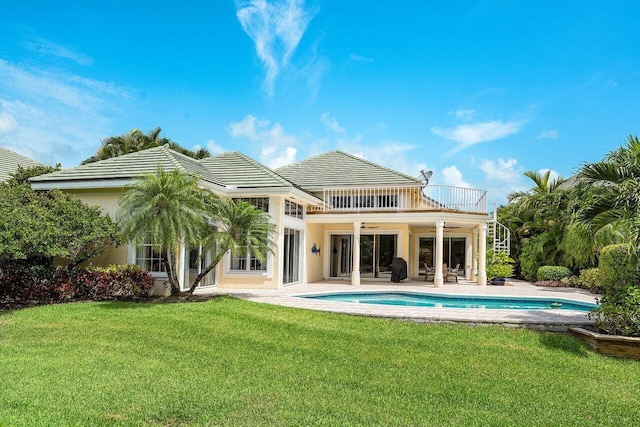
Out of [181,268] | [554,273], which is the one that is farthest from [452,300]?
[181,268]

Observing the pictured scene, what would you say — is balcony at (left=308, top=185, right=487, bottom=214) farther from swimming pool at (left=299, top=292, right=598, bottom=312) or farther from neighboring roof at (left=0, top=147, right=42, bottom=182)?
neighboring roof at (left=0, top=147, right=42, bottom=182)

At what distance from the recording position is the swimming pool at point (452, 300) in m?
16.2

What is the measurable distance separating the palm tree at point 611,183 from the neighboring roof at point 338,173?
47.8 feet

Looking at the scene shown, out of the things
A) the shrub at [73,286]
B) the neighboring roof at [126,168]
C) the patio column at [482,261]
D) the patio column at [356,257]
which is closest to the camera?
the shrub at [73,286]

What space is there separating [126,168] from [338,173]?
12.7 m

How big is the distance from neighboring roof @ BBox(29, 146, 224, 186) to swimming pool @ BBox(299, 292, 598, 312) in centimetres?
694

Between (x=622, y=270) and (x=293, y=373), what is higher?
(x=622, y=270)

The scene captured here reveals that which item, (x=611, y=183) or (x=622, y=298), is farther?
(x=611, y=183)

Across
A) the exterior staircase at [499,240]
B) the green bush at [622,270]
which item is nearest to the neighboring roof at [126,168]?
the green bush at [622,270]

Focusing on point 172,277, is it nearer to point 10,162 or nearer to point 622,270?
point 622,270

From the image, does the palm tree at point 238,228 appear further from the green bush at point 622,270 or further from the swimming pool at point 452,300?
the green bush at point 622,270

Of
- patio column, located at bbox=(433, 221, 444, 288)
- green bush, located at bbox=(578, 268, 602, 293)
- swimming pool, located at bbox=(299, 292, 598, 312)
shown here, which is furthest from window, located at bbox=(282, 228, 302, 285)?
green bush, located at bbox=(578, 268, 602, 293)

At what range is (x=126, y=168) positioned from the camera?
15820mm

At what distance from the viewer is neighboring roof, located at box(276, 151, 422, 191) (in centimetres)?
2408
